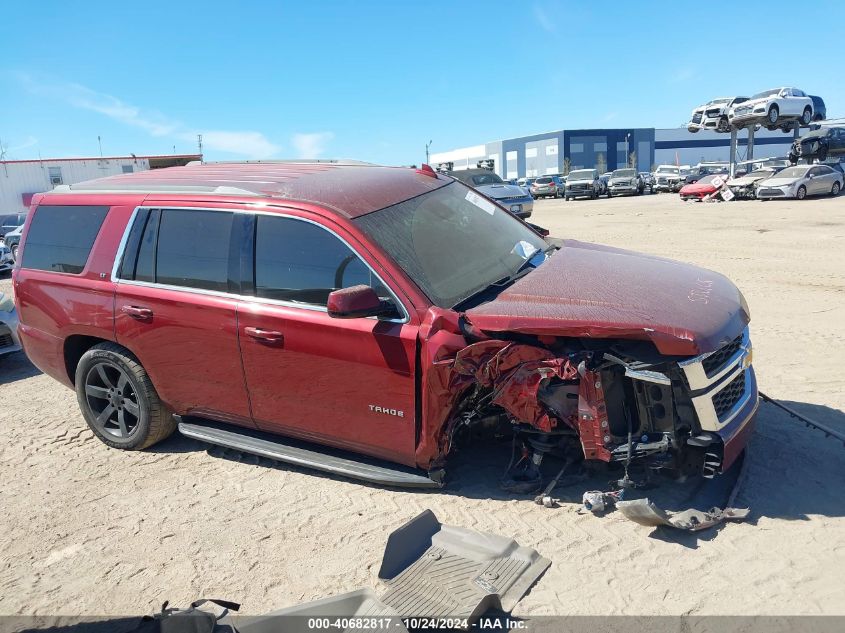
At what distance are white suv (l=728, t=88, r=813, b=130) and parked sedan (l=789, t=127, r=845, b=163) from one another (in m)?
1.27

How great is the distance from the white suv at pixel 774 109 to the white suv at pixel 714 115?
1.89 ft

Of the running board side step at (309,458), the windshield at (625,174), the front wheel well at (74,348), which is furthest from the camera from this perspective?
the windshield at (625,174)

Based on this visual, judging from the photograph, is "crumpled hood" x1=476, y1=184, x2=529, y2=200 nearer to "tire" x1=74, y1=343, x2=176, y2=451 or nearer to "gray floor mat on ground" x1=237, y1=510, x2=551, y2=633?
"tire" x1=74, y1=343, x2=176, y2=451

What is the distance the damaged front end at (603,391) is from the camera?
3.23m

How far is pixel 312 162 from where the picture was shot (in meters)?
5.32

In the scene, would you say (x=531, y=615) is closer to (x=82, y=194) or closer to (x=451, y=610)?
(x=451, y=610)

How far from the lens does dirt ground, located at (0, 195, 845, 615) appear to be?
2898 millimetres

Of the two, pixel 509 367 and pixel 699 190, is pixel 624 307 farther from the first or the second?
pixel 699 190

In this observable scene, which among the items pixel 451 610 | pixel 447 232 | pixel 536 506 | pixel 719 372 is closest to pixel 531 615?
pixel 451 610

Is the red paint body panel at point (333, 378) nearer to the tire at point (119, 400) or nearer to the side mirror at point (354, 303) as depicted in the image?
the side mirror at point (354, 303)

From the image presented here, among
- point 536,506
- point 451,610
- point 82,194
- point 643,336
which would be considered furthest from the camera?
point 82,194

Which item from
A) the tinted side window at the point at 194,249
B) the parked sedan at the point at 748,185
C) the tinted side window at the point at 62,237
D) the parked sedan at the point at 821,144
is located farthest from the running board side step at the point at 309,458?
the parked sedan at the point at 821,144

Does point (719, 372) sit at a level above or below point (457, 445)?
above

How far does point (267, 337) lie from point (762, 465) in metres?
3.11
